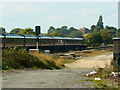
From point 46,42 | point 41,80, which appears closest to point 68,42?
point 46,42

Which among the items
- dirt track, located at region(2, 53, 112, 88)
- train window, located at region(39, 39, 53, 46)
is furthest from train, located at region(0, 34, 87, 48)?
dirt track, located at region(2, 53, 112, 88)

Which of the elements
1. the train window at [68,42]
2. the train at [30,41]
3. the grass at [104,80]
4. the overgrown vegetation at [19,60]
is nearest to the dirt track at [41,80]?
the grass at [104,80]

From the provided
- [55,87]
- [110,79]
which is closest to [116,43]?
[110,79]

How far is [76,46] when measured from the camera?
56.0 meters

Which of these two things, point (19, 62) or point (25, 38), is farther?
point (25, 38)

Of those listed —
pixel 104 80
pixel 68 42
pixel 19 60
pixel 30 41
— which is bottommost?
pixel 104 80

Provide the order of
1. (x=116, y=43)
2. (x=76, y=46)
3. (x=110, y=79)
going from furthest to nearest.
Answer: (x=76, y=46) → (x=116, y=43) → (x=110, y=79)

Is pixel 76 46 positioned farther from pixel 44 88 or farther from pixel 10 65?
pixel 44 88

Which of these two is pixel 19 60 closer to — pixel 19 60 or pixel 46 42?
pixel 19 60

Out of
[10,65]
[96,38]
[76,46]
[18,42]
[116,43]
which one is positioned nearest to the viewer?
[116,43]

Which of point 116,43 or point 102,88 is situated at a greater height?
point 116,43

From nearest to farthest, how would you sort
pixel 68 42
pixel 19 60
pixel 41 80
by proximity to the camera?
pixel 41 80
pixel 19 60
pixel 68 42

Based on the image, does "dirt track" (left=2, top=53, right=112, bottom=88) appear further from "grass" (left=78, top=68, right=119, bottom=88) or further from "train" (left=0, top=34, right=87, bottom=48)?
"train" (left=0, top=34, right=87, bottom=48)

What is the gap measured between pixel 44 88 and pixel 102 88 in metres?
1.94
